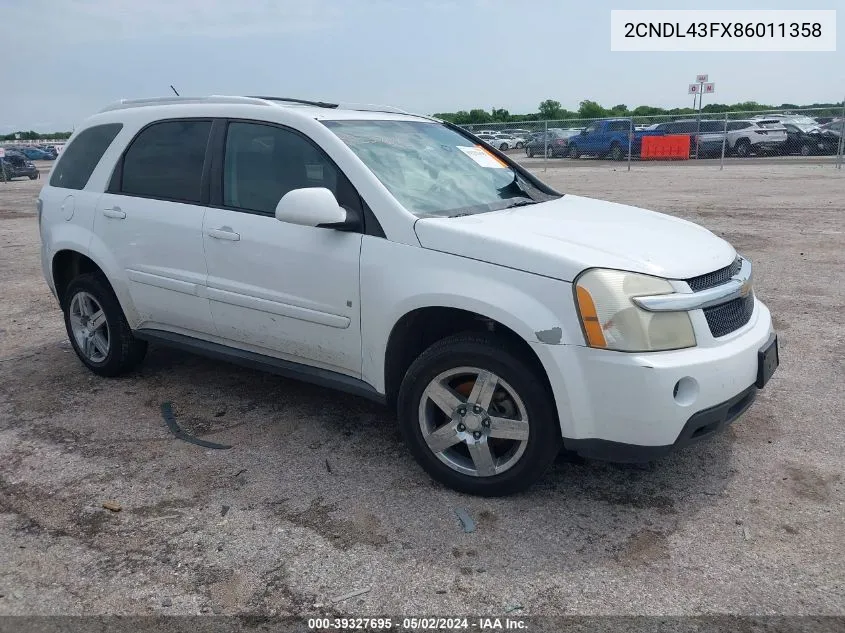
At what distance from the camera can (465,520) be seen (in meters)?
3.18

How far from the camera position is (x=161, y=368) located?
526 cm

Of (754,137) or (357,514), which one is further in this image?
(754,137)

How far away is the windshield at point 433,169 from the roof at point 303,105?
113 millimetres

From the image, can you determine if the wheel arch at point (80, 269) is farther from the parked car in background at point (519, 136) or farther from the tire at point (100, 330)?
the parked car in background at point (519, 136)

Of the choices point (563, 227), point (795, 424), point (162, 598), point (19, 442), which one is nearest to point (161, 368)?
point (19, 442)

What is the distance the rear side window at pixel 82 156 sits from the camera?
4859 mm

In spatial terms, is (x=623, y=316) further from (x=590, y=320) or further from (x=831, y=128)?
(x=831, y=128)

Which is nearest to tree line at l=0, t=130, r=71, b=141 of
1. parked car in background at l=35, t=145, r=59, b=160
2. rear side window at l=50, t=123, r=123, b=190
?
parked car in background at l=35, t=145, r=59, b=160

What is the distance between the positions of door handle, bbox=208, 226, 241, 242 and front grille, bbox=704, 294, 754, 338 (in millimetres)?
2409

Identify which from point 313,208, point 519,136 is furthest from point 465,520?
point 519,136

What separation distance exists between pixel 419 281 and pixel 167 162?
6.80ft

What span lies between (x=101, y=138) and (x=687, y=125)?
2489 centimetres

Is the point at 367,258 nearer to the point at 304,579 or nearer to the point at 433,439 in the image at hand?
the point at 433,439

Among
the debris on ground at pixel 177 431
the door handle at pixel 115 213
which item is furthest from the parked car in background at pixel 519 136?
the debris on ground at pixel 177 431
